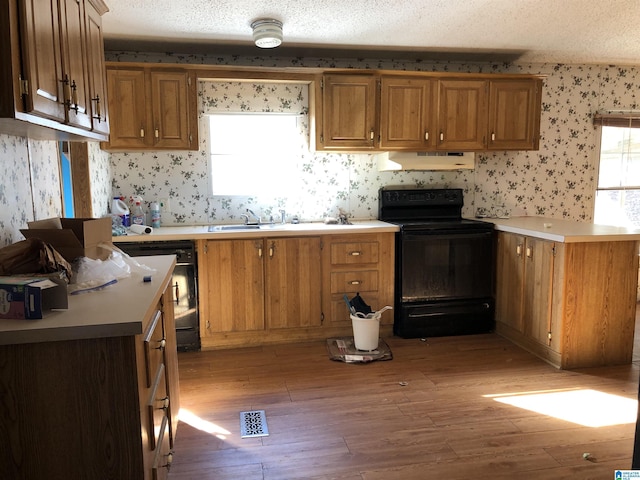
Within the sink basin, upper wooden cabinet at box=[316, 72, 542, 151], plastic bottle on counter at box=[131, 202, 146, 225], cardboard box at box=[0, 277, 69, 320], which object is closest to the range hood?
upper wooden cabinet at box=[316, 72, 542, 151]

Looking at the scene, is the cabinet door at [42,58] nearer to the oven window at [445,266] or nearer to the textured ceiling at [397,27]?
the textured ceiling at [397,27]

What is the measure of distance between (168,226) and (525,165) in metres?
3.38

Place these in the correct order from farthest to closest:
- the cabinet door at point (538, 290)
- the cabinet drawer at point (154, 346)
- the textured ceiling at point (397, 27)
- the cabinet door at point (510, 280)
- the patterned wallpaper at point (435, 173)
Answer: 1. the patterned wallpaper at point (435, 173)
2. the cabinet door at point (510, 280)
3. the cabinet door at point (538, 290)
4. the textured ceiling at point (397, 27)
5. the cabinet drawer at point (154, 346)

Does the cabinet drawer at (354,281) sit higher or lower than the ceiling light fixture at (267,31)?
lower

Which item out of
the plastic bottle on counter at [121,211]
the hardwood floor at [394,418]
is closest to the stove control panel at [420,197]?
the hardwood floor at [394,418]

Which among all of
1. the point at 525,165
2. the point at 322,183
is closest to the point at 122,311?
the point at 322,183

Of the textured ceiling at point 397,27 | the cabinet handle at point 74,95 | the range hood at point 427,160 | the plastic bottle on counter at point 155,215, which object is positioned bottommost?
the plastic bottle on counter at point 155,215

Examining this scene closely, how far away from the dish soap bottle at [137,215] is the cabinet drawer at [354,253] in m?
1.57

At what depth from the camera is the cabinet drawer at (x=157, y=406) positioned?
5.24 ft

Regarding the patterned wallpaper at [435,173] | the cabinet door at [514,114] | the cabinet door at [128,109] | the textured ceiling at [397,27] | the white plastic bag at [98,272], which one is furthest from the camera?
the cabinet door at [514,114]

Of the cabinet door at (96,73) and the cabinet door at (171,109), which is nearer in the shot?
the cabinet door at (96,73)

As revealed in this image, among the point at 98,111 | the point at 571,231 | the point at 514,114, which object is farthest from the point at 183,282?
the point at 514,114

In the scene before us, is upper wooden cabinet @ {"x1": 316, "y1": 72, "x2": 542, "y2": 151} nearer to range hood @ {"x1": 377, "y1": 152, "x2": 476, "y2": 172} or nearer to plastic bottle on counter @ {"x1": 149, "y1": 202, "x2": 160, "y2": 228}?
range hood @ {"x1": 377, "y1": 152, "x2": 476, "y2": 172}

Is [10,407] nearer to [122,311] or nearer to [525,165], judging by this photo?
[122,311]
